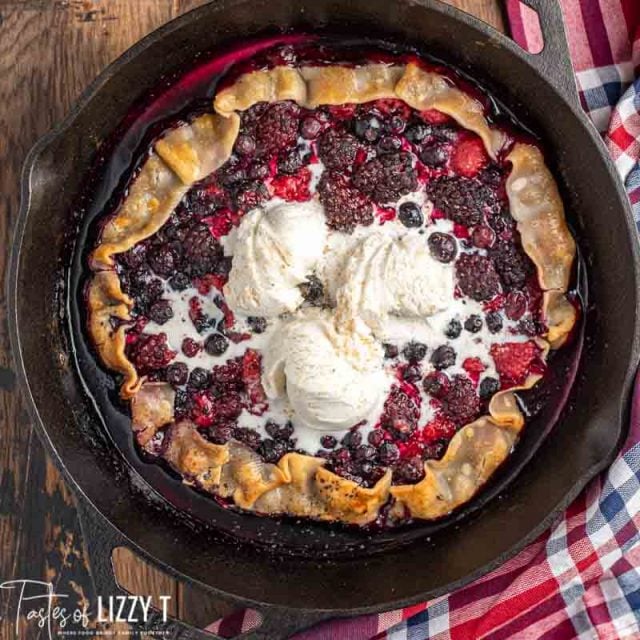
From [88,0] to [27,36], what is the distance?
0.27 m

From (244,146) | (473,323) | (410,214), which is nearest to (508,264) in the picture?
(473,323)

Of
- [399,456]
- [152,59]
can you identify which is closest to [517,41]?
[152,59]

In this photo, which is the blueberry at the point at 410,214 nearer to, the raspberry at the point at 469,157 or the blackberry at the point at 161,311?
the raspberry at the point at 469,157

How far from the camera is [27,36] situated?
3711mm

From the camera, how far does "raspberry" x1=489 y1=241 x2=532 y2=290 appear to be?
11.7ft

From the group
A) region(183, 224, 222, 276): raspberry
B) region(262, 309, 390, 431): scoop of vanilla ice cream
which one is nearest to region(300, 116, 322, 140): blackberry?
region(183, 224, 222, 276): raspberry

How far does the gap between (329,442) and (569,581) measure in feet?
3.28

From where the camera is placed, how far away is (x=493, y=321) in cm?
357

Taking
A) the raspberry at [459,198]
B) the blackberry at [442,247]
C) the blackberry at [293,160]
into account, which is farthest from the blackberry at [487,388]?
the blackberry at [293,160]

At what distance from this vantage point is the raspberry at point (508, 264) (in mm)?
3574

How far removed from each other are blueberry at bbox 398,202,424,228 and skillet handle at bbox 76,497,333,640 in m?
1.40

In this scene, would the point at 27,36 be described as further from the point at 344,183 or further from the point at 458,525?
the point at 458,525

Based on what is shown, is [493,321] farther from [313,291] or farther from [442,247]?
[313,291]

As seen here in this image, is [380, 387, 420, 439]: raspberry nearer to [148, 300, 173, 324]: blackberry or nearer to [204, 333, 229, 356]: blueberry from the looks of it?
[204, 333, 229, 356]: blueberry
